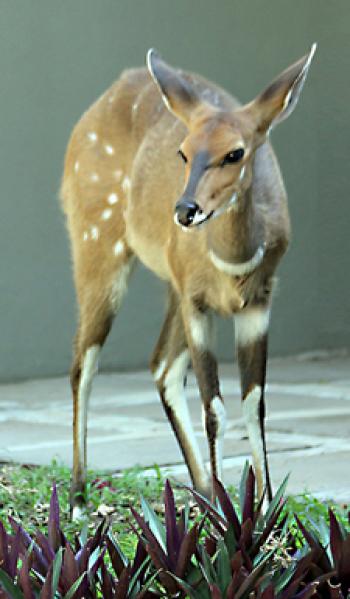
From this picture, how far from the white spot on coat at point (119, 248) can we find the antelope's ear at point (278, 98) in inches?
43.8

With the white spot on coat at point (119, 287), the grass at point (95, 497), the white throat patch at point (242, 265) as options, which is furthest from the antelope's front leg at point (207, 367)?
the white spot on coat at point (119, 287)

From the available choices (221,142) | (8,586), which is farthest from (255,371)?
(8,586)

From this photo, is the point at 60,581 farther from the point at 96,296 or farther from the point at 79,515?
the point at 96,296

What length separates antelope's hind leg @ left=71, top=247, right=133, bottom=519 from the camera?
5324mm

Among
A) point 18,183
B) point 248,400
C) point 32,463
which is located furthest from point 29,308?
point 248,400

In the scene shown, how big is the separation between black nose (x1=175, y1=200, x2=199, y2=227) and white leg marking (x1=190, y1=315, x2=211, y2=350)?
2.73 feet

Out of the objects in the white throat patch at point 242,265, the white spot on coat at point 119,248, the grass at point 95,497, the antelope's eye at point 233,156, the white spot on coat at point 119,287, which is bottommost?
the grass at point 95,497

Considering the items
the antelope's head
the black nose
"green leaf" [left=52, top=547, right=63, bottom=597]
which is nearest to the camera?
"green leaf" [left=52, top=547, right=63, bottom=597]

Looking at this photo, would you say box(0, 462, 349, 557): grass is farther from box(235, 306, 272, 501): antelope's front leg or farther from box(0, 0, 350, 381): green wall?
box(0, 0, 350, 381): green wall

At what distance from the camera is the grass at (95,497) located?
4738mm

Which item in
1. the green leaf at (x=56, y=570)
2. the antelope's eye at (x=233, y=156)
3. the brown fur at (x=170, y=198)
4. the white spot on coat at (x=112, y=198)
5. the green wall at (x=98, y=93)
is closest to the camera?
the green leaf at (x=56, y=570)

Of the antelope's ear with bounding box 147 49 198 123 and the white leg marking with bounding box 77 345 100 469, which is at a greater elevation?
the antelope's ear with bounding box 147 49 198 123

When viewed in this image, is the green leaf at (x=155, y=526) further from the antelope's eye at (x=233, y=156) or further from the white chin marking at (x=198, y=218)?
the antelope's eye at (x=233, y=156)

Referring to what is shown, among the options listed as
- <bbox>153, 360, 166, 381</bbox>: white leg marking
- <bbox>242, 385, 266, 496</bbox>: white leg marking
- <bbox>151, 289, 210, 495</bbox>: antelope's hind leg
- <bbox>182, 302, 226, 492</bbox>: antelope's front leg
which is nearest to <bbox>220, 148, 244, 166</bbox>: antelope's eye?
<bbox>182, 302, 226, 492</bbox>: antelope's front leg
